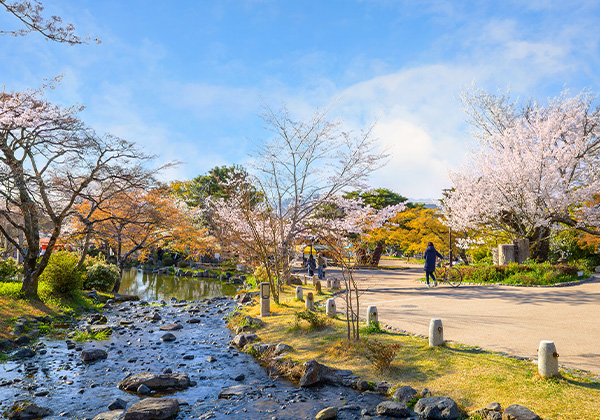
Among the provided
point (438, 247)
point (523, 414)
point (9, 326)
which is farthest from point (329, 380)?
point (438, 247)

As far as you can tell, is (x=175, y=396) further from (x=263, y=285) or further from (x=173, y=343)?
(x=263, y=285)

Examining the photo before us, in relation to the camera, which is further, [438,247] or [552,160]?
[438,247]

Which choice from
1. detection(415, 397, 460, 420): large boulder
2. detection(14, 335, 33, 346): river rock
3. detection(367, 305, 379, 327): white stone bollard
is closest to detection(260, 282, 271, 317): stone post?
detection(367, 305, 379, 327): white stone bollard

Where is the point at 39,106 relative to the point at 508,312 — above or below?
above

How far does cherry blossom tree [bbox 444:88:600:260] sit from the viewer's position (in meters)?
20.0

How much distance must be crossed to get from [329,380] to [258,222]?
1270 cm

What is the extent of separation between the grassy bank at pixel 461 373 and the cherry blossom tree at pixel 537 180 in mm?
15217

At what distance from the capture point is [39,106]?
1290cm

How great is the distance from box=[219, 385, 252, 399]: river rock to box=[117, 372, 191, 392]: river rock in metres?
0.85

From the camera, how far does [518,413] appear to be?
5.04 m

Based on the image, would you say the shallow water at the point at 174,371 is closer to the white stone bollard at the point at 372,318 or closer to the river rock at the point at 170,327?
the river rock at the point at 170,327

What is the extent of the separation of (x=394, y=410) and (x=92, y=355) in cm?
681

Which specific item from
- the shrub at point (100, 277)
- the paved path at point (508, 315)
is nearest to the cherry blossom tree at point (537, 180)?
the paved path at point (508, 315)

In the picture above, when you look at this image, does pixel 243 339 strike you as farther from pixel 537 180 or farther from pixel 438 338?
pixel 537 180
